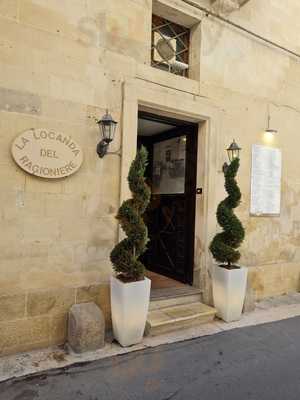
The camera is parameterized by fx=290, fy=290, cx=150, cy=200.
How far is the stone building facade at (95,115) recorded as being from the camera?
8.48 feet

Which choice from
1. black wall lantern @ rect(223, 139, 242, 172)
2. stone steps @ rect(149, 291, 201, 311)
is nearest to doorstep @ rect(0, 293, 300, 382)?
stone steps @ rect(149, 291, 201, 311)

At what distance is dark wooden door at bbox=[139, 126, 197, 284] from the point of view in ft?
13.1

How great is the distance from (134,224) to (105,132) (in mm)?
942

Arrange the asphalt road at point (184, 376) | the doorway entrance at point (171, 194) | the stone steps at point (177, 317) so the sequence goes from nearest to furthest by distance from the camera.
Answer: the asphalt road at point (184, 376)
the stone steps at point (177, 317)
the doorway entrance at point (171, 194)

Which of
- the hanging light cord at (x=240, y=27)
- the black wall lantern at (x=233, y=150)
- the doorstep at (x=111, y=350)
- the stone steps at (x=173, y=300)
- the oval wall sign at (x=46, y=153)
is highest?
the hanging light cord at (x=240, y=27)

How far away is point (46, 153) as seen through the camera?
2695mm

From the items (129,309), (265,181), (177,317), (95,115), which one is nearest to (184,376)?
(129,309)

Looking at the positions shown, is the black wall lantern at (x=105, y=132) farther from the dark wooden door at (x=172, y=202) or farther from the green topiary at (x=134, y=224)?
the dark wooden door at (x=172, y=202)

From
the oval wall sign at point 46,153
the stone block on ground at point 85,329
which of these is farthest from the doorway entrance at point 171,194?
the stone block on ground at point 85,329

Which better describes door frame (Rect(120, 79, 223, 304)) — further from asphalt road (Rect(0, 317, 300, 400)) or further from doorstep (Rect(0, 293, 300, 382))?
asphalt road (Rect(0, 317, 300, 400))

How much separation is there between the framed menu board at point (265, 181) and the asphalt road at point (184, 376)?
74.7 inches

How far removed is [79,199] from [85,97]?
1.02 m

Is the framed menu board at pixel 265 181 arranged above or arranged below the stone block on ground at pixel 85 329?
above

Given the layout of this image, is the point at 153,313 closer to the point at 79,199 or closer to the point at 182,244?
the point at 182,244
